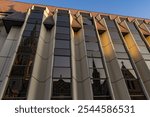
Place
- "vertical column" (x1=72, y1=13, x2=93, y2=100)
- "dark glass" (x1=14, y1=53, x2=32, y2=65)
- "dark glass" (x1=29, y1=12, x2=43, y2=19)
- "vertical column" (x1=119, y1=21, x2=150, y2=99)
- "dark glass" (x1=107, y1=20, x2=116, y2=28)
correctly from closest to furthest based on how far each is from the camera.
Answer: "vertical column" (x1=72, y1=13, x2=93, y2=100), "dark glass" (x1=14, y1=53, x2=32, y2=65), "vertical column" (x1=119, y1=21, x2=150, y2=99), "dark glass" (x1=29, y1=12, x2=43, y2=19), "dark glass" (x1=107, y1=20, x2=116, y2=28)

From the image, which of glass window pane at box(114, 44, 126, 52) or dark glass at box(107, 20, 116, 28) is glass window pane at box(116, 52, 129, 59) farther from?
dark glass at box(107, 20, 116, 28)

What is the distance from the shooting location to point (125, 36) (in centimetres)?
2173

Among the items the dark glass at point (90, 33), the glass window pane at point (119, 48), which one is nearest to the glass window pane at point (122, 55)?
the glass window pane at point (119, 48)

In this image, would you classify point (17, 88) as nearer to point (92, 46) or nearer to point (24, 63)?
point (24, 63)

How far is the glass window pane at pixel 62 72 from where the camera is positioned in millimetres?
14269

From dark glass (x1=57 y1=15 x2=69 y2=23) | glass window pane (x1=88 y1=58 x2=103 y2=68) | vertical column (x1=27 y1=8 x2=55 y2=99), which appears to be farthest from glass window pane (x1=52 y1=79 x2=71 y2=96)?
dark glass (x1=57 y1=15 x2=69 y2=23)

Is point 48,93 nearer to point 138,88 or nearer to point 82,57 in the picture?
point 82,57

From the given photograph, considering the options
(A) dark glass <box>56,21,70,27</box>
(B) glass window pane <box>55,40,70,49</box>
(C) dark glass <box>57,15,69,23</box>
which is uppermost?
(C) dark glass <box>57,15,69,23</box>

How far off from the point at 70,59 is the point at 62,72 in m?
1.76

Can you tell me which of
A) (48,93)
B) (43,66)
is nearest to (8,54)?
(43,66)

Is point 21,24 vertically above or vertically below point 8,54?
above

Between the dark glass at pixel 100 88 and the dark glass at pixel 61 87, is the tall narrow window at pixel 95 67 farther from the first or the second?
the dark glass at pixel 61 87

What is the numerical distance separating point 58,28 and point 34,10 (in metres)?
5.39

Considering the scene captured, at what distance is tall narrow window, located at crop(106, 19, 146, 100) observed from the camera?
14.5 meters
